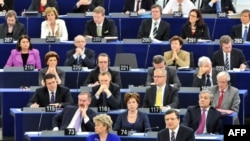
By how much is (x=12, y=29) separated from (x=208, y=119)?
4254 mm

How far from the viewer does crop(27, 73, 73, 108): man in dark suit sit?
41.7 feet

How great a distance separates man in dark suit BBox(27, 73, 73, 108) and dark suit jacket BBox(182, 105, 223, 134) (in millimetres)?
1523

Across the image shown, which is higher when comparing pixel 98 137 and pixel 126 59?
pixel 126 59

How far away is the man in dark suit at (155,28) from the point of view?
49.5ft

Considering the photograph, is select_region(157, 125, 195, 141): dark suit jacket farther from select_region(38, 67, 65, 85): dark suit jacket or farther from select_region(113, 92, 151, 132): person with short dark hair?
select_region(38, 67, 65, 85): dark suit jacket

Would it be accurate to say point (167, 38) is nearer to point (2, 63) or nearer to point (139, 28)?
point (139, 28)

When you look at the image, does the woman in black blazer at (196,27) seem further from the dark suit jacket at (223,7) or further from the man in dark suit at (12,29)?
the man in dark suit at (12,29)

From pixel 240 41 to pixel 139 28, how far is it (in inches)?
64.9

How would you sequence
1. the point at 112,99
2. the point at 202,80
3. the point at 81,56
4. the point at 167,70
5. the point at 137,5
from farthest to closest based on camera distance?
the point at 137,5 < the point at 81,56 < the point at 167,70 < the point at 202,80 < the point at 112,99

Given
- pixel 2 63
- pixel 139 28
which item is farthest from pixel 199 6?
pixel 2 63

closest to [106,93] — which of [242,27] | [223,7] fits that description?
[242,27]

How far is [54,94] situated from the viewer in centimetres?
1278

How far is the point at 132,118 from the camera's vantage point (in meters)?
12.1

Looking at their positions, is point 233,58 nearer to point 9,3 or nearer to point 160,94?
point 160,94
